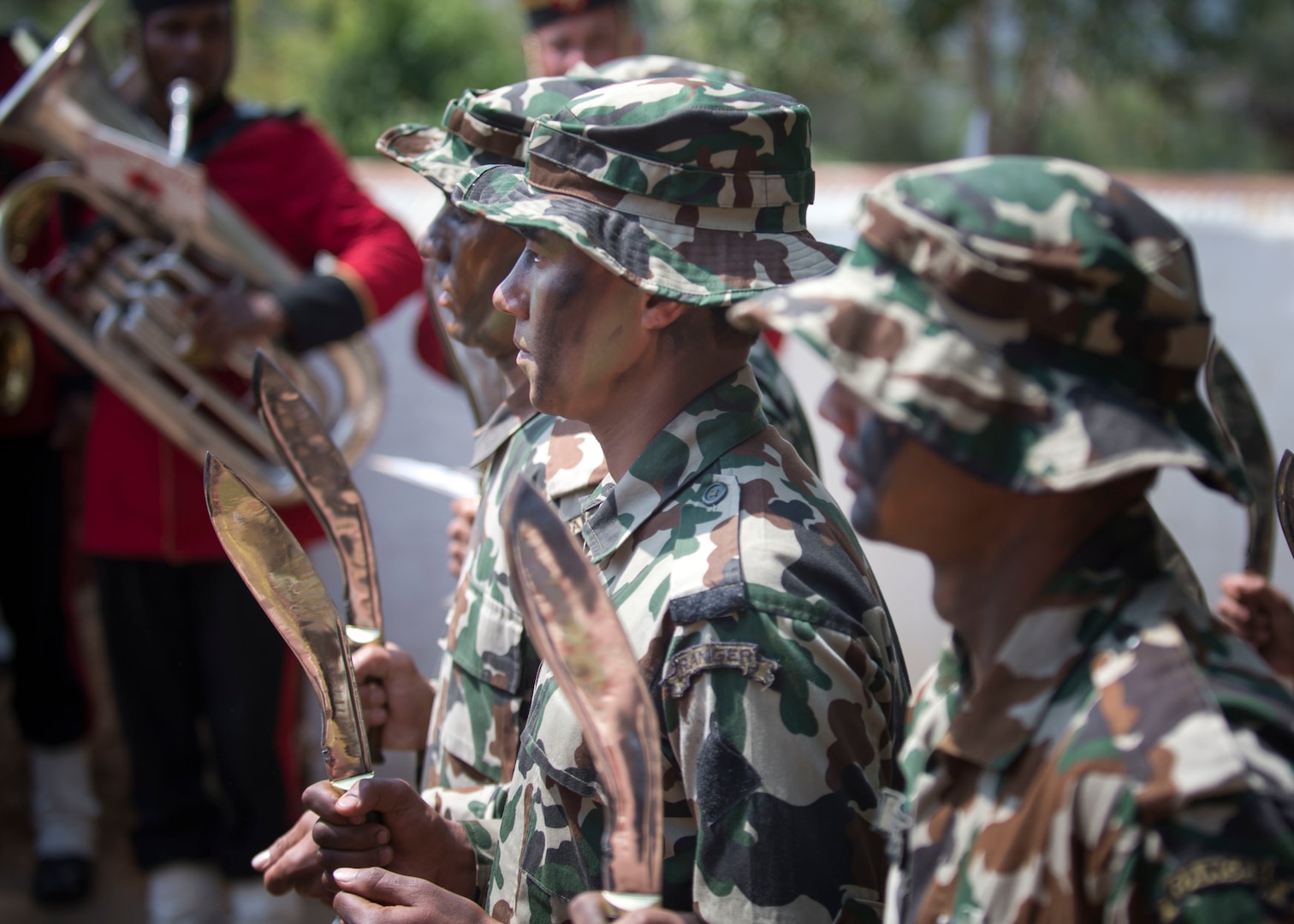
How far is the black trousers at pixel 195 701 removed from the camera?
3504 mm

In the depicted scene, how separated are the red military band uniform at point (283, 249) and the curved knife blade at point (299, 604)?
1917 millimetres

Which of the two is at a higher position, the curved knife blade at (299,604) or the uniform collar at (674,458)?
the uniform collar at (674,458)

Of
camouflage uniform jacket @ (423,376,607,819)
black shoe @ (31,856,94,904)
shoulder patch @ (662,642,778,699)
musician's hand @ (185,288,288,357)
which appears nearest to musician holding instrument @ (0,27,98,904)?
black shoe @ (31,856,94,904)

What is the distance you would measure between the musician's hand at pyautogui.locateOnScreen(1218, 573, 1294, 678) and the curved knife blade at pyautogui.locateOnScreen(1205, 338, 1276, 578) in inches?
2.7

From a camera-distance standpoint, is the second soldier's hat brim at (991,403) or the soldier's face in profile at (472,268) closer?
the second soldier's hat brim at (991,403)

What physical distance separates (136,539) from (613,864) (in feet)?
8.66

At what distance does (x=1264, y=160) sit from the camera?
69.2 feet

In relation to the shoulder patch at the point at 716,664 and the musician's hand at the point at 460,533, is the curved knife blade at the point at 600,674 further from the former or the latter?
the musician's hand at the point at 460,533

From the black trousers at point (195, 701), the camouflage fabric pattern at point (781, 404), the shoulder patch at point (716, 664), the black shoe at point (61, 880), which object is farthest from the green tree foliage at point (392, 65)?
the shoulder patch at point (716, 664)

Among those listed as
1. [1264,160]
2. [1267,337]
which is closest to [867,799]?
[1267,337]

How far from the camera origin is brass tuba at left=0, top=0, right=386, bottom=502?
3590 mm

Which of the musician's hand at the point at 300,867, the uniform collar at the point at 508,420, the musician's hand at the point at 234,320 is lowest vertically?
the musician's hand at the point at 300,867

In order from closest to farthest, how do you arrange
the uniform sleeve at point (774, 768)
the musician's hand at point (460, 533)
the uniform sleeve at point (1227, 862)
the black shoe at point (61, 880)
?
1. the uniform sleeve at point (1227, 862)
2. the uniform sleeve at point (774, 768)
3. the musician's hand at point (460, 533)
4. the black shoe at point (61, 880)

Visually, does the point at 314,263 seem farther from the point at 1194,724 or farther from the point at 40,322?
the point at 1194,724
